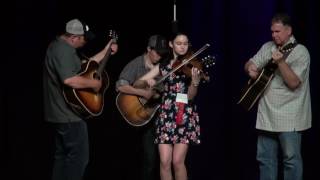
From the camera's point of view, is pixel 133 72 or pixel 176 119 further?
pixel 133 72

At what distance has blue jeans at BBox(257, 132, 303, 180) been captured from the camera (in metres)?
4.12

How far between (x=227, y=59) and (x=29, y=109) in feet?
5.68

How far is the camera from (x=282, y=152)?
4277 mm

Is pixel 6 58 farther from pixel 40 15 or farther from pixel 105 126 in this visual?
pixel 105 126

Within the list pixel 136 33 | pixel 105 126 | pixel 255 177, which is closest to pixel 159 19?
pixel 136 33

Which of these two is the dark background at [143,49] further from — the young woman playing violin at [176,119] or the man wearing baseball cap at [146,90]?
the young woman playing violin at [176,119]

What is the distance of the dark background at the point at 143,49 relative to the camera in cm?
509

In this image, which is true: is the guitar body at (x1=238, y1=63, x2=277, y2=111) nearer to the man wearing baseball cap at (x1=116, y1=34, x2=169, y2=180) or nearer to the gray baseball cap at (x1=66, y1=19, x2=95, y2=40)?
the man wearing baseball cap at (x1=116, y1=34, x2=169, y2=180)

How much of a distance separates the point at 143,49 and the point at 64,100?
1.31m

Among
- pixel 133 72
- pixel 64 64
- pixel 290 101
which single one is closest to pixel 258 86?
pixel 290 101

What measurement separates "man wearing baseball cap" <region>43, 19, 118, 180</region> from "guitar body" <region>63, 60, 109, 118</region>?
0.12ft

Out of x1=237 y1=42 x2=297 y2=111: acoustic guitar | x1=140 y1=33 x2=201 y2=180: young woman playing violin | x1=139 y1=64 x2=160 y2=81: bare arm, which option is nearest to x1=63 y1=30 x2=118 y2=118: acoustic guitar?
x1=139 y1=64 x2=160 y2=81: bare arm

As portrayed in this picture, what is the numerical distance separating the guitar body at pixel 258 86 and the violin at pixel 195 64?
0.94 feet

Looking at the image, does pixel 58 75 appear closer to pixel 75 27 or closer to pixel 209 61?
pixel 75 27
